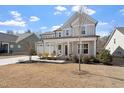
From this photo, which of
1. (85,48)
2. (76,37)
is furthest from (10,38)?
(85,48)

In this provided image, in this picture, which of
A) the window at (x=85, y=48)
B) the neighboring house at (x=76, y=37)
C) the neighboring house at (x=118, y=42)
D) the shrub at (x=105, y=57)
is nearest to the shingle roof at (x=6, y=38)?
the neighboring house at (x=76, y=37)

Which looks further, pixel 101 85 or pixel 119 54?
pixel 119 54

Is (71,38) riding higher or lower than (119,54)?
higher

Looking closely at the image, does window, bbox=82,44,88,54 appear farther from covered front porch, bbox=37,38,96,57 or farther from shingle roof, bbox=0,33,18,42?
shingle roof, bbox=0,33,18,42

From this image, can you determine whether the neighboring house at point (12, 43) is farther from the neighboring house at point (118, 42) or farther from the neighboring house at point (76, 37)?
the neighboring house at point (118, 42)

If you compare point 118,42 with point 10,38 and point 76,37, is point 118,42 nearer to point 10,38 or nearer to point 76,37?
point 76,37

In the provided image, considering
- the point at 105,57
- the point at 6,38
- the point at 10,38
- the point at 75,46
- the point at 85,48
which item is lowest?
the point at 105,57

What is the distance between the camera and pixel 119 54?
29.7 m

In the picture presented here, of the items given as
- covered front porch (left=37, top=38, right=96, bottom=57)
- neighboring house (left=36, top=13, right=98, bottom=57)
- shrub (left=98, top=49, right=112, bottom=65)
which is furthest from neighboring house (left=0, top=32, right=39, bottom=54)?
shrub (left=98, top=49, right=112, bottom=65)
